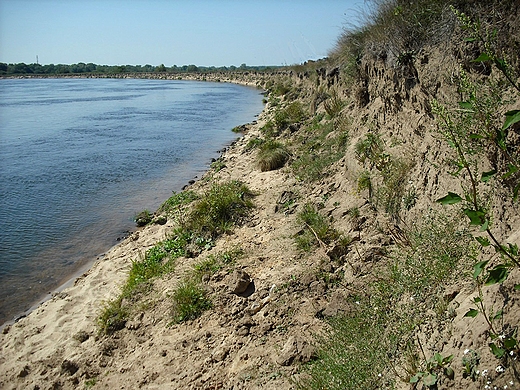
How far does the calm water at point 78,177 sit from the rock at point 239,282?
395cm

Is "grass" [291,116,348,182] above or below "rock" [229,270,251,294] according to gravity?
above

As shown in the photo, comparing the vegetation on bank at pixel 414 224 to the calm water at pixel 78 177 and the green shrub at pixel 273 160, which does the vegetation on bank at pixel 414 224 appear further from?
the calm water at pixel 78 177

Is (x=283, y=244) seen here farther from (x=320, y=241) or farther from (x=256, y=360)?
(x=256, y=360)

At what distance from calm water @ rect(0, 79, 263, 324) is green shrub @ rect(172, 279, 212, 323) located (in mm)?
3353

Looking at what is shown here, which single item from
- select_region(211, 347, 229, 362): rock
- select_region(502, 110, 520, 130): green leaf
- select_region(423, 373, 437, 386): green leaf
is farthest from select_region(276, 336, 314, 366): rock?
select_region(502, 110, 520, 130): green leaf

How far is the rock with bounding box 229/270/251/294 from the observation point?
566 centimetres

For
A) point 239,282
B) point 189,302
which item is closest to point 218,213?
point 239,282

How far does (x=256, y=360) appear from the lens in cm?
439

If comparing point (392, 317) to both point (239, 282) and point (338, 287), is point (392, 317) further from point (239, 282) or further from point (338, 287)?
point (239, 282)

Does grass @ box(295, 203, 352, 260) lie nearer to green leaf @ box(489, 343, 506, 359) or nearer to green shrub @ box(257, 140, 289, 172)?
green leaf @ box(489, 343, 506, 359)

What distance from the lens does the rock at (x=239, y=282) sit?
5656 mm

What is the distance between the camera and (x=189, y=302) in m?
5.55

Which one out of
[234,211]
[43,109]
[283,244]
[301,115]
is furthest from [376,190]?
[43,109]

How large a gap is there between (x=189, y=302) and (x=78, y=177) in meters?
10.7
